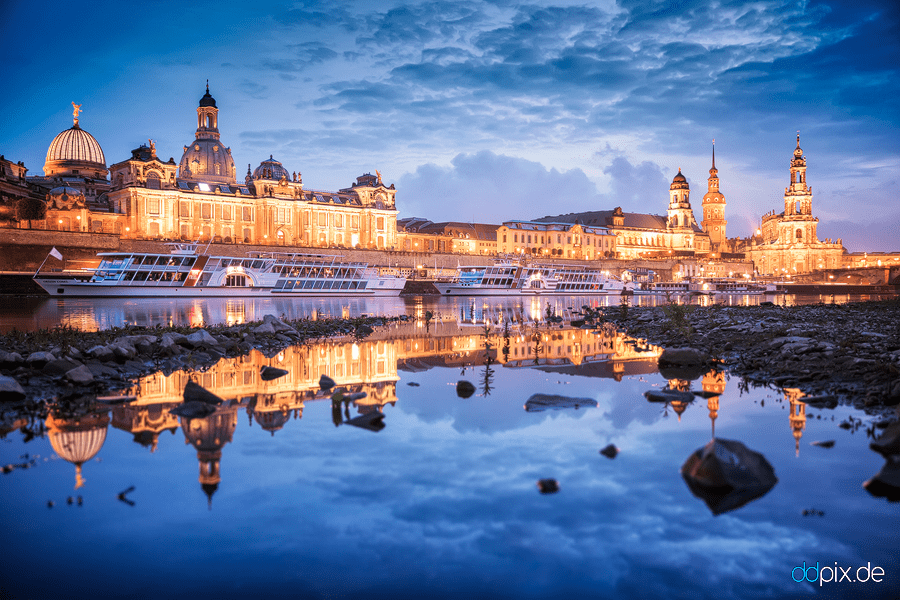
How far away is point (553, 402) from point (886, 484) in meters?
4.44

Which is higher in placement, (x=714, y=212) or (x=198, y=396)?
(x=714, y=212)

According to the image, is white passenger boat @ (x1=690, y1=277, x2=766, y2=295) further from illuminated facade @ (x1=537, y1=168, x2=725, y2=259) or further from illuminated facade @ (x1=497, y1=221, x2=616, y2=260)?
illuminated facade @ (x1=537, y1=168, x2=725, y2=259)

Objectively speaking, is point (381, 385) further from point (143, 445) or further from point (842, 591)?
point (842, 591)

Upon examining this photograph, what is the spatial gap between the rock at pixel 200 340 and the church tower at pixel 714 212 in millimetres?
184799

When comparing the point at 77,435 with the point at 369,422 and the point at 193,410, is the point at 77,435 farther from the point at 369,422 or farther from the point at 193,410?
the point at 369,422

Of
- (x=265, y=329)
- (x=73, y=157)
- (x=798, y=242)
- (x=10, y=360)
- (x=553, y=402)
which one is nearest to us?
(x=553, y=402)

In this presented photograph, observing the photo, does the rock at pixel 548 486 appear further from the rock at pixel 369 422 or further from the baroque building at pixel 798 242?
the baroque building at pixel 798 242

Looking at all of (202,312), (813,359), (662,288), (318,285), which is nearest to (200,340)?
(813,359)

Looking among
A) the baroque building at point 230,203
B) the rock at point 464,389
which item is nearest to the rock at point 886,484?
the rock at point 464,389

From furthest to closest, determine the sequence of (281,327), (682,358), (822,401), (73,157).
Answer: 1. (73,157)
2. (281,327)
3. (682,358)
4. (822,401)

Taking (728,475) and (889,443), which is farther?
(889,443)

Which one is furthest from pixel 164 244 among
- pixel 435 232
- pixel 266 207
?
pixel 435 232

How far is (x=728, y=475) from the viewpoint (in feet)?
18.1

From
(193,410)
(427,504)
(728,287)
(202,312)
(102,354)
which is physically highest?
(728,287)
